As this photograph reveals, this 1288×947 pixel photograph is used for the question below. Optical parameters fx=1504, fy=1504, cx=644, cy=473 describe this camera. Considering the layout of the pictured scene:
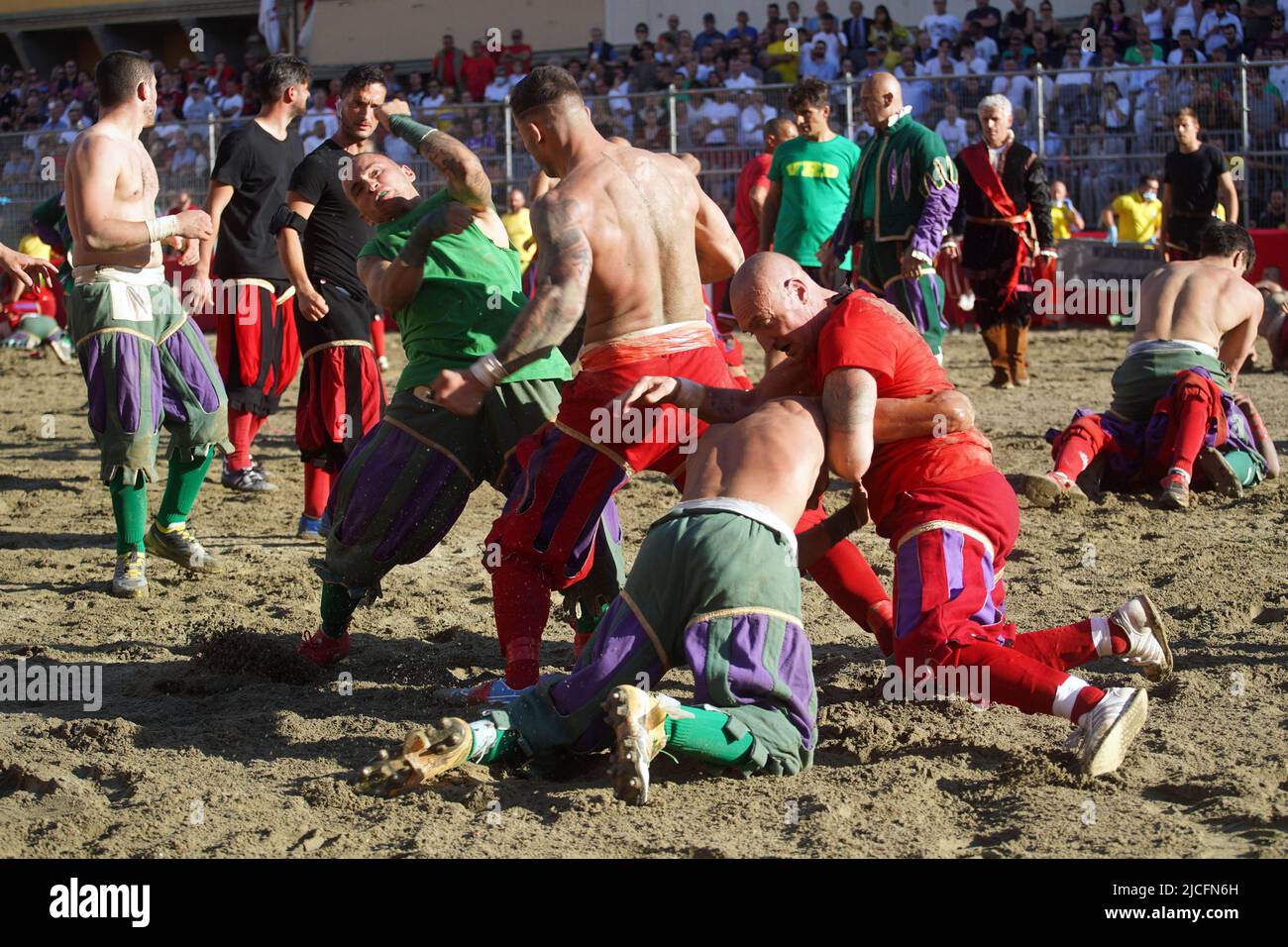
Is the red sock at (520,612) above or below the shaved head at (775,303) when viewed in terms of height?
below

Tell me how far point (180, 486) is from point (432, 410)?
1.94m

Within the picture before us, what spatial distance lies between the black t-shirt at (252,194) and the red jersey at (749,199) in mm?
3729

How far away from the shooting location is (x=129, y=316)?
5852 mm

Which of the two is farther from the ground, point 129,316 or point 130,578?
point 129,316

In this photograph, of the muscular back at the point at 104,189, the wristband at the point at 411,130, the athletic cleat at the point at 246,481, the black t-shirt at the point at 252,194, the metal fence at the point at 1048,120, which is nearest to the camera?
the wristband at the point at 411,130

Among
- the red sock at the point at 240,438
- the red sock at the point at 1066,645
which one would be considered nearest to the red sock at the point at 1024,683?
the red sock at the point at 1066,645

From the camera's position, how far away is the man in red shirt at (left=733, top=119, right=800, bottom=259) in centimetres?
984

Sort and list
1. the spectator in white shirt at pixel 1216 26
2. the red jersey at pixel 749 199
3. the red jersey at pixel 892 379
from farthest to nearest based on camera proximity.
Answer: the spectator in white shirt at pixel 1216 26, the red jersey at pixel 749 199, the red jersey at pixel 892 379

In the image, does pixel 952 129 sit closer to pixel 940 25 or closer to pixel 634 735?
pixel 940 25

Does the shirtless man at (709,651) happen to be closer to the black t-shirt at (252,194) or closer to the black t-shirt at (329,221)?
the black t-shirt at (329,221)

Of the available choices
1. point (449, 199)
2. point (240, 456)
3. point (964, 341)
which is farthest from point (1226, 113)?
point (449, 199)

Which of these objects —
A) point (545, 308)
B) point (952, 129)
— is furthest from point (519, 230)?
point (545, 308)

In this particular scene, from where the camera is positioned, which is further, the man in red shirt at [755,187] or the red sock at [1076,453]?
the man in red shirt at [755,187]

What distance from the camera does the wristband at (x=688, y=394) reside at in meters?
4.20
